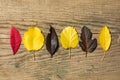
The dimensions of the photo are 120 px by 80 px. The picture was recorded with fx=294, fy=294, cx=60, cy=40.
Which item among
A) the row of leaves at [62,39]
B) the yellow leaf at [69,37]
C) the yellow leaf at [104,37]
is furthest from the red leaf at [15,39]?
the yellow leaf at [104,37]

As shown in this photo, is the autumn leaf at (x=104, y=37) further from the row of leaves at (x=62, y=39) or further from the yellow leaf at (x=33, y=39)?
the yellow leaf at (x=33, y=39)

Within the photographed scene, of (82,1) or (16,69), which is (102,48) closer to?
(82,1)

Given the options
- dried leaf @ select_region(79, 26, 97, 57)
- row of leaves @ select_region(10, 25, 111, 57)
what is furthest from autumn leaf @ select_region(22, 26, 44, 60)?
dried leaf @ select_region(79, 26, 97, 57)

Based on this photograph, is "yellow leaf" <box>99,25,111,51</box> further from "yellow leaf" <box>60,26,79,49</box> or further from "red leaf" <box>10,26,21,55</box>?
"red leaf" <box>10,26,21,55</box>

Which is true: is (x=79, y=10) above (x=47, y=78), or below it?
above

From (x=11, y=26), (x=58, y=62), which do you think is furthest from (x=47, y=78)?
(x=11, y=26)

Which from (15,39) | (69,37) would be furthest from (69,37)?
(15,39)
